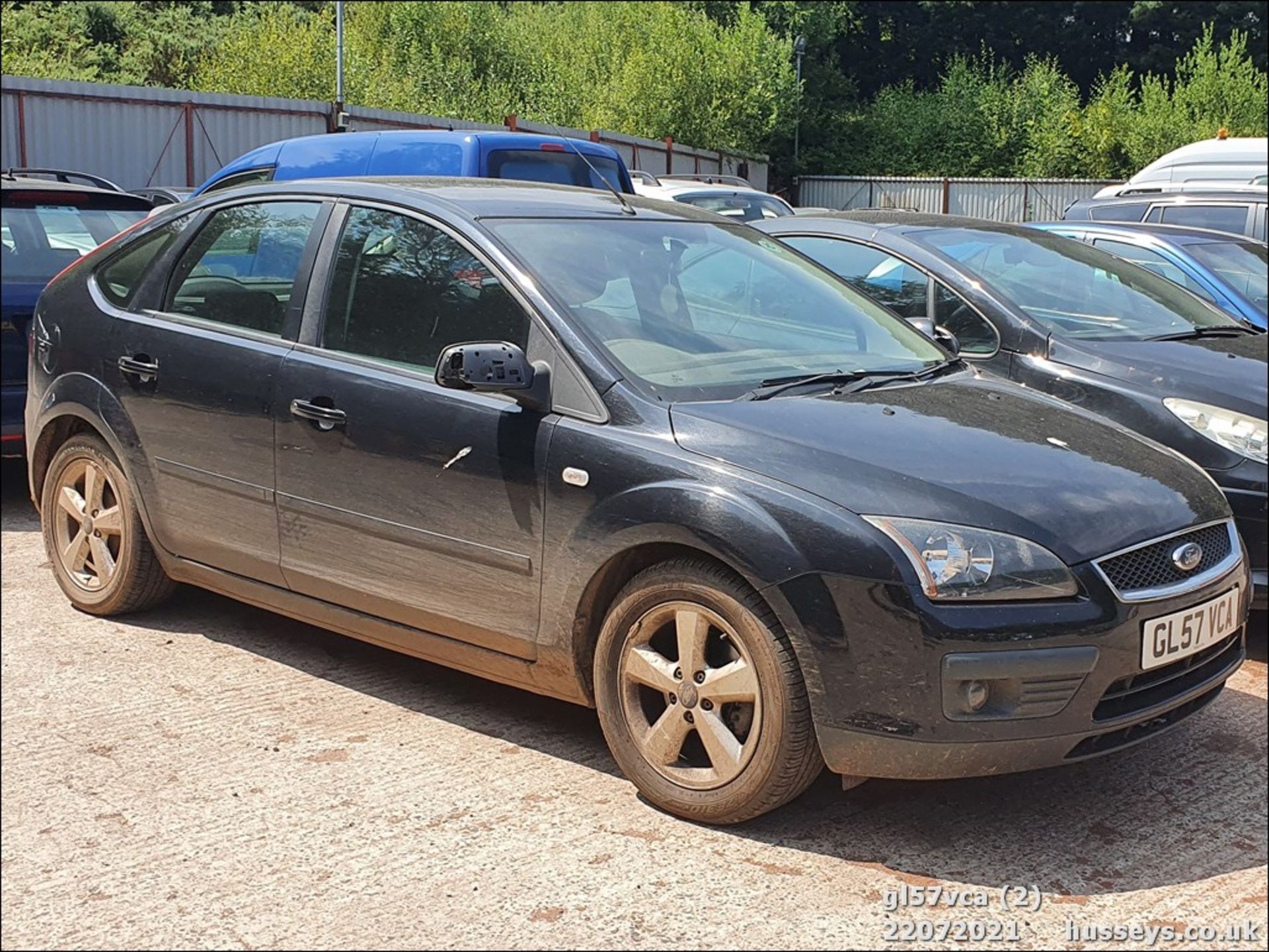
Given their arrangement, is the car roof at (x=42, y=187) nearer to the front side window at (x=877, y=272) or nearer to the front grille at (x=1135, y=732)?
the front side window at (x=877, y=272)

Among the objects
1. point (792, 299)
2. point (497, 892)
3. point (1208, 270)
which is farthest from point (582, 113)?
point (497, 892)

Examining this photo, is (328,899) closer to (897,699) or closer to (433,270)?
(897,699)

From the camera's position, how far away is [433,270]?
425cm

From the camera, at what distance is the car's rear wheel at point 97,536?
4.94 m

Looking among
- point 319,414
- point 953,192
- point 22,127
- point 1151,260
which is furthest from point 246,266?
point 953,192

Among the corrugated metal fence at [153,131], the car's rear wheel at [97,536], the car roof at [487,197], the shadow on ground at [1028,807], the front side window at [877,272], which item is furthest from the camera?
the corrugated metal fence at [153,131]

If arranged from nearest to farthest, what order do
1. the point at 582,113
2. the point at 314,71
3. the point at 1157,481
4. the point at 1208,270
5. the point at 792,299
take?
the point at 1157,481 → the point at 792,299 → the point at 1208,270 → the point at 582,113 → the point at 314,71

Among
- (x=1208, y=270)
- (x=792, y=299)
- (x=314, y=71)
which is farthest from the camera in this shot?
(x=314, y=71)

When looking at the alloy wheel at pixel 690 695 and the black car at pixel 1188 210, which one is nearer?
the alloy wheel at pixel 690 695

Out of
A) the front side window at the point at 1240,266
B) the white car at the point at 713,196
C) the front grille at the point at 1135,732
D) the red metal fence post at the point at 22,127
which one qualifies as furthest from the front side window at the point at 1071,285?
the red metal fence post at the point at 22,127

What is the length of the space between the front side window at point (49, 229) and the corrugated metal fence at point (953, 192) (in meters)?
13.1

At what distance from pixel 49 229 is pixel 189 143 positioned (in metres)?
14.4

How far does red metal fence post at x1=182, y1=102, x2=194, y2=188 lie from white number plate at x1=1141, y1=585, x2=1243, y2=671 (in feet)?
62.1

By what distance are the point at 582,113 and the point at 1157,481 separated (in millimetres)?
7144
